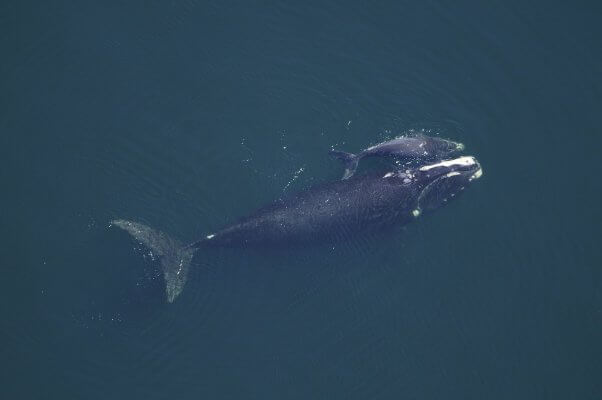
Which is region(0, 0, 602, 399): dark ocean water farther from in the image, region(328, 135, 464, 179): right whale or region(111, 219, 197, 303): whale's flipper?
region(328, 135, 464, 179): right whale

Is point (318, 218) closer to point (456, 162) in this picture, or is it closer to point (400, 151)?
point (400, 151)

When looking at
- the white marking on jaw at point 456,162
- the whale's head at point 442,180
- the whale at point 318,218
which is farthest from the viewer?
the white marking on jaw at point 456,162

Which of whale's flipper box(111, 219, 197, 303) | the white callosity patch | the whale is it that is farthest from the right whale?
whale's flipper box(111, 219, 197, 303)

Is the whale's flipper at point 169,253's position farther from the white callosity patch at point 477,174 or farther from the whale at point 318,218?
the white callosity patch at point 477,174

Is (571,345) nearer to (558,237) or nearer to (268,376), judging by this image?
(558,237)

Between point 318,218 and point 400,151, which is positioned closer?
point 318,218

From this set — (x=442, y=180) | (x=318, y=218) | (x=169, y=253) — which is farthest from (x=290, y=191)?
(x=442, y=180)

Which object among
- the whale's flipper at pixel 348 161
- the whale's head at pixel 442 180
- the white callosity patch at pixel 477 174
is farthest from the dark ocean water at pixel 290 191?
the whale's flipper at pixel 348 161
